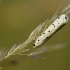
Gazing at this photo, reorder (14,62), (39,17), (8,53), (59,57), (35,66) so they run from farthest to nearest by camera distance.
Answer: (39,17) → (59,57) → (35,66) → (14,62) → (8,53)

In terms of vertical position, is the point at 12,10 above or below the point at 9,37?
above

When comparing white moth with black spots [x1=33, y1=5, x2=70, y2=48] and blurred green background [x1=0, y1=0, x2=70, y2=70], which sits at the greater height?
blurred green background [x1=0, y1=0, x2=70, y2=70]

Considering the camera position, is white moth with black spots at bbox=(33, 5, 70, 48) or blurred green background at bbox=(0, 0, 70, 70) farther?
blurred green background at bbox=(0, 0, 70, 70)

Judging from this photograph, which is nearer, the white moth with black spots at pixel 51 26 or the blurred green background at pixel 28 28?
the white moth with black spots at pixel 51 26

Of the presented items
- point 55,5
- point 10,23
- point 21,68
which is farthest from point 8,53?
point 55,5

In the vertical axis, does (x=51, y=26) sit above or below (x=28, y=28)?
below

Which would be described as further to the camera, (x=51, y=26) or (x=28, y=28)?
(x=28, y=28)

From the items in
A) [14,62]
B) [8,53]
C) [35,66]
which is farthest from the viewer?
[35,66]

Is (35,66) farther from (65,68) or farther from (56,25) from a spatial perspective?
(56,25)
